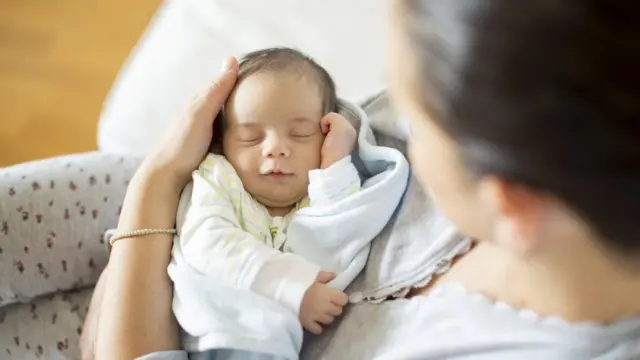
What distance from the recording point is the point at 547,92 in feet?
1.33

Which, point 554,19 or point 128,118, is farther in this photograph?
point 128,118

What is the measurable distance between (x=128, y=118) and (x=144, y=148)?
6 cm

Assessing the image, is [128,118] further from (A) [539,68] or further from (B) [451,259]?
(A) [539,68]

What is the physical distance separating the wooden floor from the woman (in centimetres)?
136

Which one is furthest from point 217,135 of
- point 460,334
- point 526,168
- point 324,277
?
point 526,168

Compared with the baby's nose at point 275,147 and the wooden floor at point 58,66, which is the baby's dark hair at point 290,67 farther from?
the wooden floor at point 58,66

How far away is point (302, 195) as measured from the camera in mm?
950

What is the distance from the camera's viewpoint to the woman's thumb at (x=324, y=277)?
831 mm

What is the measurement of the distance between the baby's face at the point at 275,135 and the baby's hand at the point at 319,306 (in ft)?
0.54

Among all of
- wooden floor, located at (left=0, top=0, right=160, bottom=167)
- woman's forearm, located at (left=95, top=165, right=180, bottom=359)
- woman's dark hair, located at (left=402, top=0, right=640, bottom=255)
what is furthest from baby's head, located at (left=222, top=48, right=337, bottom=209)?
wooden floor, located at (left=0, top=0, right=160, bottom=167)

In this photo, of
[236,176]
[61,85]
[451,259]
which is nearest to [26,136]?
[61,85]

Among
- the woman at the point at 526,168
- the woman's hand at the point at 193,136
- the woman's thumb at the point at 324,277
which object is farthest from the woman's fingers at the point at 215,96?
the woman at the point at 526,168

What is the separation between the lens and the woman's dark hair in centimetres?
39

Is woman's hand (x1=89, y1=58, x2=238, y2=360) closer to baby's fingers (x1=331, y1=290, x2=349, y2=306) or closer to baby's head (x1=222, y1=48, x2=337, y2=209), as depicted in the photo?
baby's head (x1=222, y1=48, x2=337, y2=209)
